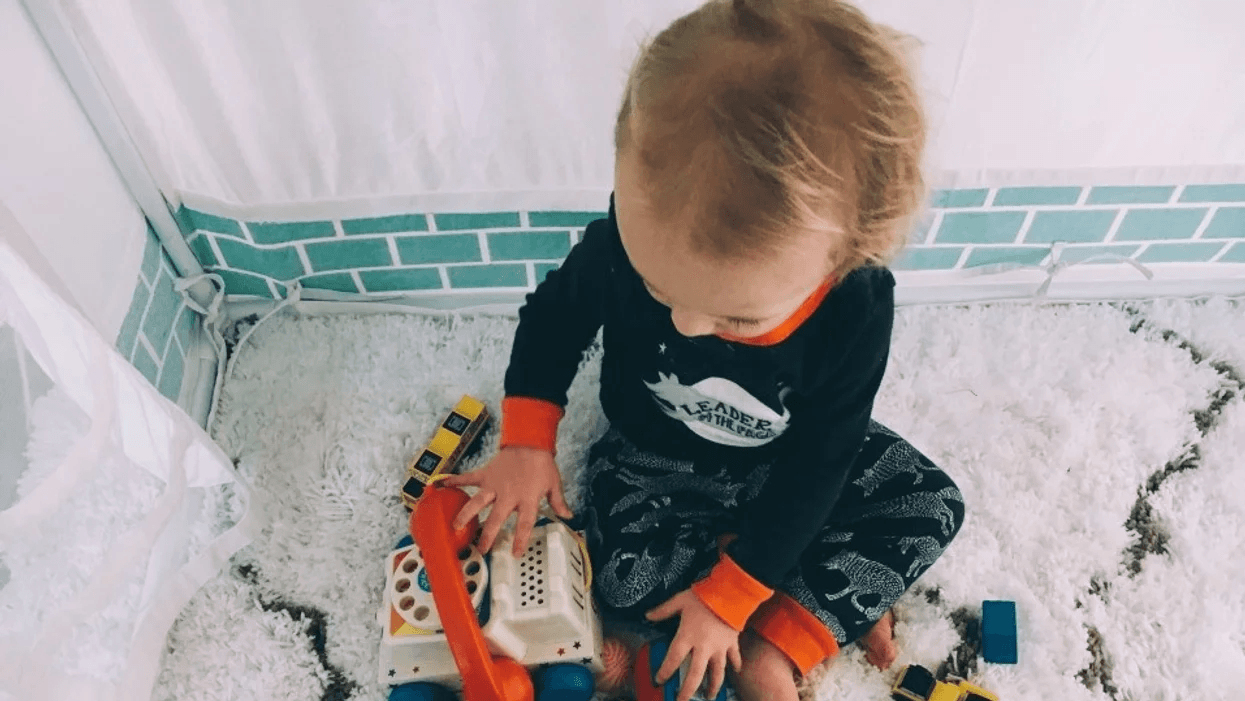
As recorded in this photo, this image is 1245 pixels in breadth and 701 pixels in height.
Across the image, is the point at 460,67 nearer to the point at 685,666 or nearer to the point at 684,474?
the point at 684,474

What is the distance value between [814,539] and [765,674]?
0.11m

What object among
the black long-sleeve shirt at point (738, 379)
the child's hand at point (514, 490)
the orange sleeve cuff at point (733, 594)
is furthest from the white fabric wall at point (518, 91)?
the orange sleeve cuff at point (733, 594)

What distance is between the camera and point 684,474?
2.56 feet

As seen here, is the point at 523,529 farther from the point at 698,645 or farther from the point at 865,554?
the point at 865,554

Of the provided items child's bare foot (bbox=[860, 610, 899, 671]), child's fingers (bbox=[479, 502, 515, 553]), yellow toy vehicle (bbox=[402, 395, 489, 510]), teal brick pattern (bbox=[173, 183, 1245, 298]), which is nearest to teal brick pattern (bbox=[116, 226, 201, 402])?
teal brick pattern (bbox=[173, 183, 1245, 298])

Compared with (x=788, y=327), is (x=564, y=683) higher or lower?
lower

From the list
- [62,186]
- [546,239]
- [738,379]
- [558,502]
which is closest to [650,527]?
[558,502]

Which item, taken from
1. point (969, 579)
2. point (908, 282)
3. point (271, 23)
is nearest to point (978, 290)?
point (908, 282)

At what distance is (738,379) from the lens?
2.14 ft

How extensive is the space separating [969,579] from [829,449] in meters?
0.27

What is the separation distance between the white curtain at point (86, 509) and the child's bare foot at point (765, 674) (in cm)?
45

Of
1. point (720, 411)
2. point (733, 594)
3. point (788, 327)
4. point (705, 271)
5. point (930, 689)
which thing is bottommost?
point (930, 689)

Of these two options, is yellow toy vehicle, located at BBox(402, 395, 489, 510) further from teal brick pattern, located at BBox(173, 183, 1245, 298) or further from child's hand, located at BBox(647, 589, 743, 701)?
child's hand, located at BBox(647, 589, 743, 701)

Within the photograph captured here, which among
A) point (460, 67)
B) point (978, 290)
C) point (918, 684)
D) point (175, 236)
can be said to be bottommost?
point (918, 684)
